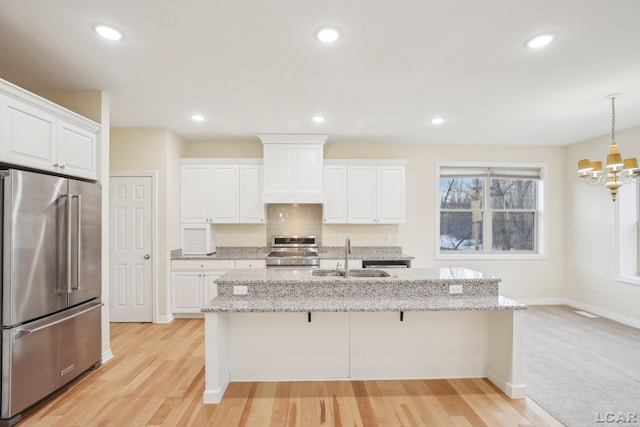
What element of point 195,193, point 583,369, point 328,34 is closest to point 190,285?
point 195,193

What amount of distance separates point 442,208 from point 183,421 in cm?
467

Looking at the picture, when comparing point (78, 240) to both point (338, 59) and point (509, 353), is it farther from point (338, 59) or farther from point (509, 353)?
point (509, 353)

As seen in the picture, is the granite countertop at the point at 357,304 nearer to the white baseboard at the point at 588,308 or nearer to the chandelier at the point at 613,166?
the chandelier at the point at 613,166

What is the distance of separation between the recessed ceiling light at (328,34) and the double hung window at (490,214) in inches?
148

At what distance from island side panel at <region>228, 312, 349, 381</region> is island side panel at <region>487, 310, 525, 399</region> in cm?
125

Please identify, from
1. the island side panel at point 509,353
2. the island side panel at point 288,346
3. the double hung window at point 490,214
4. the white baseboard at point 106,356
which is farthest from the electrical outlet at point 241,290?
the double hung window at point 490,214

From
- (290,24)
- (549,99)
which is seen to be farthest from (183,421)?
(549,99)

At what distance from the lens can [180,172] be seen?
4746 millimetres

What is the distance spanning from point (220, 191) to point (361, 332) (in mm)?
3083

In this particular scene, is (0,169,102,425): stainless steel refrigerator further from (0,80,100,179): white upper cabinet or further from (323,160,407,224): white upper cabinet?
(323,160,407,224): white upper cabinet

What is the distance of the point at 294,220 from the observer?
5.10 meters

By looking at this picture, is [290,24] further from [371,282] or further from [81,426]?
[81,426]

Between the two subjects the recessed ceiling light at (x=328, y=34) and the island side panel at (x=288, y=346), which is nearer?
the recessed ceiling light at (x=328, y=34)

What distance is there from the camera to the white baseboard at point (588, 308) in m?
4.24
